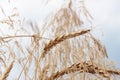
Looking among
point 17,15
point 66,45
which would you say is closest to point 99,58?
point 66,45

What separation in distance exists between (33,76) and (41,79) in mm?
149

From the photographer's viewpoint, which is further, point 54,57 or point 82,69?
point 54,57

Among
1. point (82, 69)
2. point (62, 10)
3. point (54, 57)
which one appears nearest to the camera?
point (82, 69)

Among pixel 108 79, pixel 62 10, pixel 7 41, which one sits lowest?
pixel 108 79

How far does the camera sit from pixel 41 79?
4.50 feet

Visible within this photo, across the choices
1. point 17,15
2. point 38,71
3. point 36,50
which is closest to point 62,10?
point 17,15

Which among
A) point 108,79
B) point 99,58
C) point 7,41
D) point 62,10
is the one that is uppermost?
point 62,10

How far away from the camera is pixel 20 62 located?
65.2 inches

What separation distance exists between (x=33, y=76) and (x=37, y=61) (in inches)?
3.1

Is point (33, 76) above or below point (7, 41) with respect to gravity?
below

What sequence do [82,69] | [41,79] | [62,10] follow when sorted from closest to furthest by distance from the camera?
[41,79] < [82,69] < [62,10]

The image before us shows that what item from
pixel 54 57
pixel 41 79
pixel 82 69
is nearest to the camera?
pixel 41 79

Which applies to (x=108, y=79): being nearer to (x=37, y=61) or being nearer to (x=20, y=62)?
(x=37, y=61)

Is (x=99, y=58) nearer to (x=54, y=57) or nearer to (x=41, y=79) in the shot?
(x=54, y=57)
